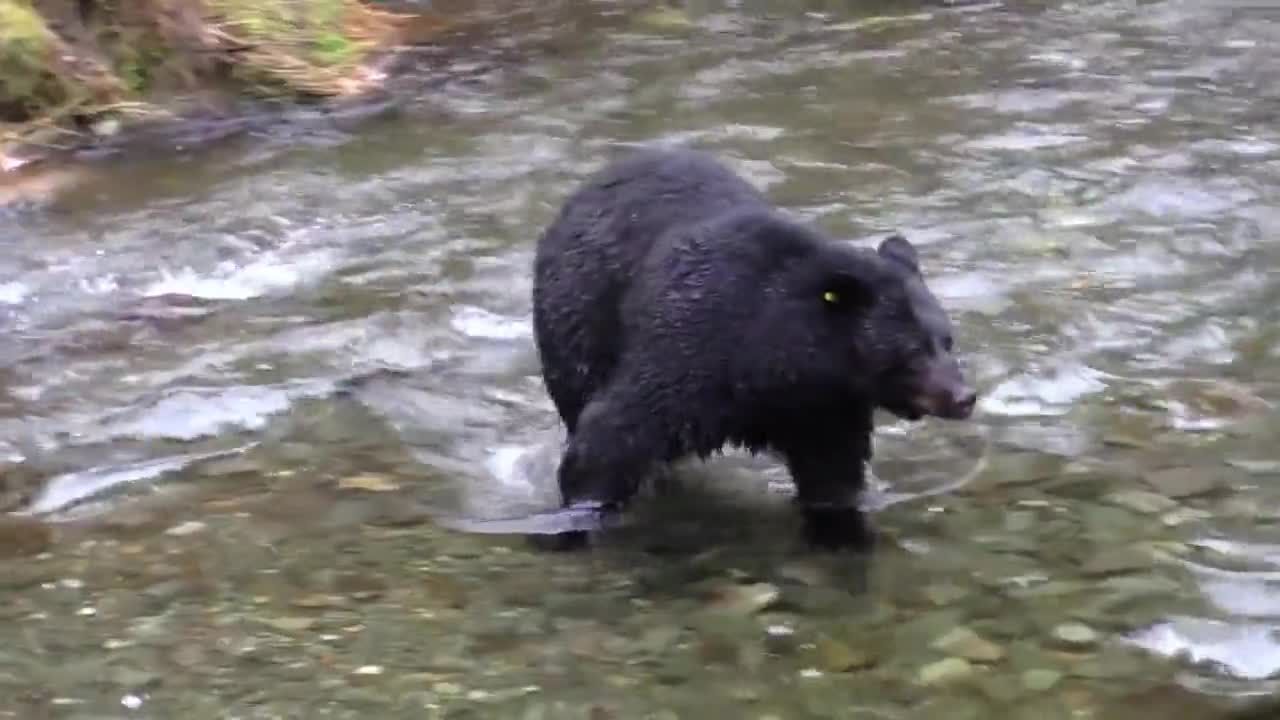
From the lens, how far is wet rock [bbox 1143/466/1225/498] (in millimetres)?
5855

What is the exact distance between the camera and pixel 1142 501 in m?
5.79

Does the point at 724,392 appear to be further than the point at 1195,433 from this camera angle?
No

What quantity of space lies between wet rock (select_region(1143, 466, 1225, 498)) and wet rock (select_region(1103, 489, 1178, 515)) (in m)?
0.06

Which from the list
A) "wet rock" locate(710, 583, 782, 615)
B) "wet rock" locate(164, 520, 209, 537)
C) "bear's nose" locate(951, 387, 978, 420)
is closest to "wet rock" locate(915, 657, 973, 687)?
"wet rock" locate(710, 583, 782, 615)

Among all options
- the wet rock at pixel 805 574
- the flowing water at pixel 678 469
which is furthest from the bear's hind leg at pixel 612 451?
the wet rock at pixel 805 574

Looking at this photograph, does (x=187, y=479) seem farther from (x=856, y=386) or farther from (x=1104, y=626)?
(x=1104, y=626)

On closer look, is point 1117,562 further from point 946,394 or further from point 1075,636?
point 946,394

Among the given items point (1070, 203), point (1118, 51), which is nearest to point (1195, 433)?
point (1070, 203)

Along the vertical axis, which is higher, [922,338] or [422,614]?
[922,338]

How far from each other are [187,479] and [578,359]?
1.59m

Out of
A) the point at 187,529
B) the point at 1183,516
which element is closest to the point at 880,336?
the point at 1183,516

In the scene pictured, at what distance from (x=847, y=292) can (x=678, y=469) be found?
149cm

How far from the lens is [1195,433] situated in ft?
21.1

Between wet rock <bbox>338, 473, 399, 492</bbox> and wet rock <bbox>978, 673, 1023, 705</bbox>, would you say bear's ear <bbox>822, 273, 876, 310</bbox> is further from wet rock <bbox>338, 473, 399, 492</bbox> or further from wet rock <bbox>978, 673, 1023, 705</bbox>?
wet rock <bbox>338, 473, 399, 492</bbox>
